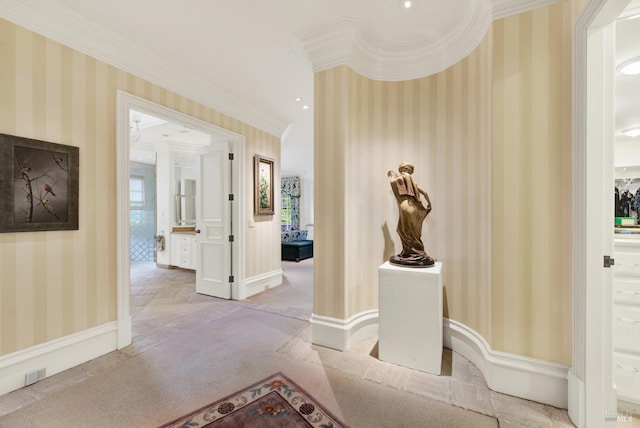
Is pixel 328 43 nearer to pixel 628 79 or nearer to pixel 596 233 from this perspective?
Result: pixel 596 233

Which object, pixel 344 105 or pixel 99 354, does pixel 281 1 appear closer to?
pixel 344 105

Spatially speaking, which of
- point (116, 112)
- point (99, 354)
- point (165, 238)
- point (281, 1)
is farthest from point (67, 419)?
point (165, 238)

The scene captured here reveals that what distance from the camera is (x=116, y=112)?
95.7 inches

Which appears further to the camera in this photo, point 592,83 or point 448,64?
point 448,64

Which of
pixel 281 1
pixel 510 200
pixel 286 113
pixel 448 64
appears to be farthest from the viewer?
pixel 286 113

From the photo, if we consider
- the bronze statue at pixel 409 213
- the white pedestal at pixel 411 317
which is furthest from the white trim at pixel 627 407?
the bronze statue at pixel 409 213

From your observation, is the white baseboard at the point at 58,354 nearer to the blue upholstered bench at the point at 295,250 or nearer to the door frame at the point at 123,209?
the door frame at the point at 123,209

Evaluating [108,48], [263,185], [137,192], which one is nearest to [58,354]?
[108,48]

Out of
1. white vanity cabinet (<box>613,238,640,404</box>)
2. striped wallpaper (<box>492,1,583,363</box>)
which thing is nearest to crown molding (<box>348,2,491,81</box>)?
striped wallpaper (<box>492,1,583,363</box>)

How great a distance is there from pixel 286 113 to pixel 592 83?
3500mm

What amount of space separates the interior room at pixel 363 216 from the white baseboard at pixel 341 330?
0.02 metres

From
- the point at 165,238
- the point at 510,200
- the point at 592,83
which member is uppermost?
the point at 592,83

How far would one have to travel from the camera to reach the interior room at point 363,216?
1.61 meters

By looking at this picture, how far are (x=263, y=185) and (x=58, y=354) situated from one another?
9.68 ft
